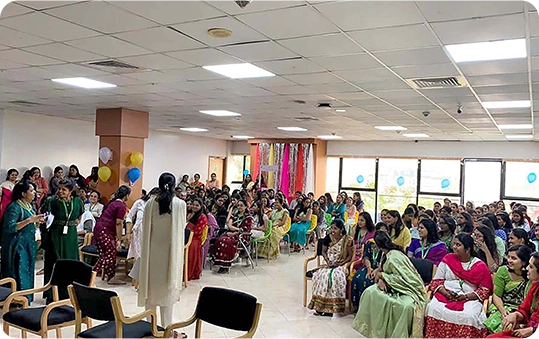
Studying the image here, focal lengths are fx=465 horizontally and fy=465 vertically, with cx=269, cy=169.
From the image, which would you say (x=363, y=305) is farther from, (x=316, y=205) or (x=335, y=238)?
(x=316, y=205)

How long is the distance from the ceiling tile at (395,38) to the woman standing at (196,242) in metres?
3.81

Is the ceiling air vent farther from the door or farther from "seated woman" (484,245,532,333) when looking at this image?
the door

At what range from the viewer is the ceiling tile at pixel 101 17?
3.23 metres

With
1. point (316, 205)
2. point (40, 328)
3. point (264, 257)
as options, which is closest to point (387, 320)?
point (40, 328)

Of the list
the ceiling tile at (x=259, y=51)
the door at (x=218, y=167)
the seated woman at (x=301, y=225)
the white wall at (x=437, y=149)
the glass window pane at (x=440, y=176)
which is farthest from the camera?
the door at (x=218, y=167)

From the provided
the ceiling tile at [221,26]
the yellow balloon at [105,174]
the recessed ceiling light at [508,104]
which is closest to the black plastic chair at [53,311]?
the ceiling tile at [221,26]

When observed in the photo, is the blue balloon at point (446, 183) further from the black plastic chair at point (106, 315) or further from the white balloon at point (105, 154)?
the black plastic chair at point (106, 315)

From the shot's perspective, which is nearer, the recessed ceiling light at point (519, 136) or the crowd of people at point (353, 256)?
the crowd of people at point (353, 256)

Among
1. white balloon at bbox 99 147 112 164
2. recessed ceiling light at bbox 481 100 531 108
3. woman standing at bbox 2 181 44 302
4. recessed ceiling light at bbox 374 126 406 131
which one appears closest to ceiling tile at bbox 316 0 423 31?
woman standing at bbox 2 181 44 302

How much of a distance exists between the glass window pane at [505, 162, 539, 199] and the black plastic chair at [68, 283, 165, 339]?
1205 centimetres

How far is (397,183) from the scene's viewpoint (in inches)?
567

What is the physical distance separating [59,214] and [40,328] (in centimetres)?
204

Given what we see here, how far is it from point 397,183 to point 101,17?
1225 cm

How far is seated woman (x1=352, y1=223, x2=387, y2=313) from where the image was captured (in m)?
5.17
